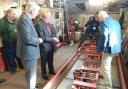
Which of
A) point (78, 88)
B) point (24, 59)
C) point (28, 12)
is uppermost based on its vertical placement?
point (28, 12)

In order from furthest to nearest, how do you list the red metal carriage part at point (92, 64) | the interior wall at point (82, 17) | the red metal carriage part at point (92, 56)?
the interior wall at point (82, 17) < the red metal carriage part at point (92, 56) < the red metal carriage part at point (92, 64)

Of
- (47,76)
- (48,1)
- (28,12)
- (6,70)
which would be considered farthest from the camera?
(48,1)

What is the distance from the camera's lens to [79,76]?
200 inches

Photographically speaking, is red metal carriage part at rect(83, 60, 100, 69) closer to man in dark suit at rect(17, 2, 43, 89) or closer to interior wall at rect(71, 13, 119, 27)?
man in dark suit at rect(17, 2, 43, 89)

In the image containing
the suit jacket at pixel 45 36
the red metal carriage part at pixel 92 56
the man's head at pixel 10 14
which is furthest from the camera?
the red metal carriage part at pixel 92 56

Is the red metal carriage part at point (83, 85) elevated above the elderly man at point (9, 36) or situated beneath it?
situated beneath

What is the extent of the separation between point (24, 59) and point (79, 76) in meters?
1.75

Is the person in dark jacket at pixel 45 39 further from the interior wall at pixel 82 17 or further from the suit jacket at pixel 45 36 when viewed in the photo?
the interior wall at pixel 82 17

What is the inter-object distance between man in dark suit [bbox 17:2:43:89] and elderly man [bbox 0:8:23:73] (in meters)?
1.71

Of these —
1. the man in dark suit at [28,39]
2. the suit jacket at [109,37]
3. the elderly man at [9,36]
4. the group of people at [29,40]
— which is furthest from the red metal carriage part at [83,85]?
the elderly man at [9,36]

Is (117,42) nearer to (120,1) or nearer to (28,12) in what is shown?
(28,12)

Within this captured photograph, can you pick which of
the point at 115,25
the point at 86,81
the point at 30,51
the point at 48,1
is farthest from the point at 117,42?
the point at 48,1

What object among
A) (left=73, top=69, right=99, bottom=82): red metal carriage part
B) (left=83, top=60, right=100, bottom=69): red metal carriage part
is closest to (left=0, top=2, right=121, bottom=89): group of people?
(left=73, top=69, right=99, bottom=82): red metal carriage part

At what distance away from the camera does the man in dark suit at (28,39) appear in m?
3.64
